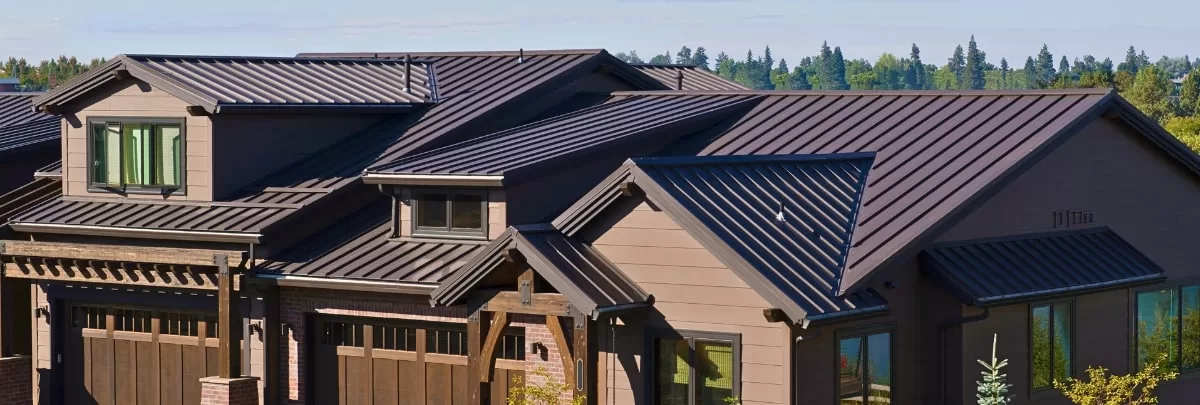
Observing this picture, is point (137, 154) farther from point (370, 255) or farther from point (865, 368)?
point (865, 368)

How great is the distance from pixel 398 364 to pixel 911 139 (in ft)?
27.0

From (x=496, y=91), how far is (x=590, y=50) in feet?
7.27

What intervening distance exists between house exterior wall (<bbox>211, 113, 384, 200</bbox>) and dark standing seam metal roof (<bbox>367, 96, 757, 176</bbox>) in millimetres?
3008

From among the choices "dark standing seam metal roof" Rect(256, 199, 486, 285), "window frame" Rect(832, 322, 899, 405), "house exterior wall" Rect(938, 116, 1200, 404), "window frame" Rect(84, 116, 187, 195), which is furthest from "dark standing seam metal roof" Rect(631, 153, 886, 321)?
→ "window frame" Rect(84, 116, 187, 195)

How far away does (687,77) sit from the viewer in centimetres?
3806

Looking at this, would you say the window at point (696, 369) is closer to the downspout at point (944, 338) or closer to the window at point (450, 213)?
the downspout at point (944, 338)

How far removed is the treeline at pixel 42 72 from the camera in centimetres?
11425

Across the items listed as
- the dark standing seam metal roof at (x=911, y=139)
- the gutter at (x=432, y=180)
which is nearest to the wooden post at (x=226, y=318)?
the gutter at (x=432, y=180)

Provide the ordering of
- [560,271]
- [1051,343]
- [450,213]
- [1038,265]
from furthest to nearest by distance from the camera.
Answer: [450,213] → [1051,343] → [1038,265] → [560,271]

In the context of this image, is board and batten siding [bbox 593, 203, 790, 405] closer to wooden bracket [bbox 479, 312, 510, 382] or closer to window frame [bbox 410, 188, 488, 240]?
wooden bracket [bbox 479, 312, 510, 382]

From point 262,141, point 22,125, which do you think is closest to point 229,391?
point 262,141

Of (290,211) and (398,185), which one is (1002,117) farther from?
(290,211)

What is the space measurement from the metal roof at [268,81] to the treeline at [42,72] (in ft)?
271

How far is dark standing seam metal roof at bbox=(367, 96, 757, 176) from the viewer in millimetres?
26047
